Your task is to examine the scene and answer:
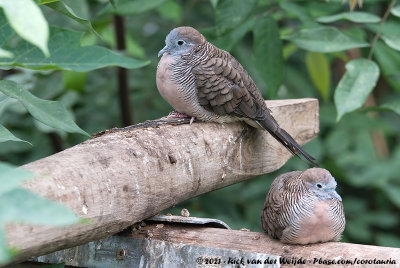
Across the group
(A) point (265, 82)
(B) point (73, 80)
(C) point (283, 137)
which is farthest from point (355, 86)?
(B) point (73, 80)

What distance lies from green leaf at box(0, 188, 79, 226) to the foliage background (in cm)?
235

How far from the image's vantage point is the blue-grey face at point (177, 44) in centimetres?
318

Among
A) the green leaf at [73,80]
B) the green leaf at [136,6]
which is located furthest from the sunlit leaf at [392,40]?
the green leaf at [73,80]

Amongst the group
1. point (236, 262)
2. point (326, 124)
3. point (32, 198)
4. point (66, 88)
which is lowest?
point (236, 262)

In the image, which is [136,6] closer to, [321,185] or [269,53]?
[269,53]

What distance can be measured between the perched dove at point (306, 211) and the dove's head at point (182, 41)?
1028 mm

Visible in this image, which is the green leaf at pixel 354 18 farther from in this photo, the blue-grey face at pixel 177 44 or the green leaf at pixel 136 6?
the green leaf at pixel 136 6

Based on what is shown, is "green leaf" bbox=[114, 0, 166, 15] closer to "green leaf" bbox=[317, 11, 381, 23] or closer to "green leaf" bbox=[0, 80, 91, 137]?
"green leaf" bbox=[317, 11, 381, 23]

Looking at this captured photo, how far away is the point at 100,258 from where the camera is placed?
2.25 metres

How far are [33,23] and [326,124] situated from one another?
14.1ft

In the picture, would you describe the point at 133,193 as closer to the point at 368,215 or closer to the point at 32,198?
the point at 32,198

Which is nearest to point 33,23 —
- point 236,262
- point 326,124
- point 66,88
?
point 236,262

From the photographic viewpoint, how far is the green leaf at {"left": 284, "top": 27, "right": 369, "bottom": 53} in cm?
327

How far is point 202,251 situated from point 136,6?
2.01 metres
